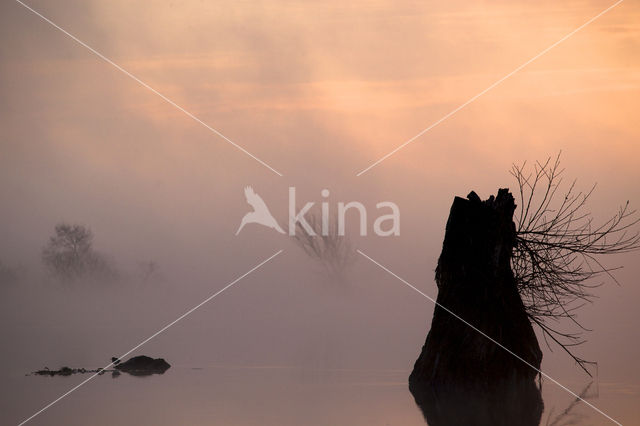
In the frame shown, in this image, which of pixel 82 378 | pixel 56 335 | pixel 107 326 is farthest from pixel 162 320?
pixel 82 378

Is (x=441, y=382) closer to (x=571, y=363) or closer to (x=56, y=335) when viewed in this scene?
(x=571, y=363)

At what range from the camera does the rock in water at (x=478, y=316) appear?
13.6 meters

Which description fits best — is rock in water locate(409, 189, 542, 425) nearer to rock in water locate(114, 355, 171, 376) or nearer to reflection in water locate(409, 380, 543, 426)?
reflection in water locate(409, 380, 543, 426)

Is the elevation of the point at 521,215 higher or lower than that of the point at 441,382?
higher

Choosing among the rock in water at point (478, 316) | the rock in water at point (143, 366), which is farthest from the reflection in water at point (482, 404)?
the rock in water at point (143, 366)

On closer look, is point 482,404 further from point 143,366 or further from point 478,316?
point 143,366

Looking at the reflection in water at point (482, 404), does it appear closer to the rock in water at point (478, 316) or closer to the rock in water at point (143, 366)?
the rock in water at point (478, 316)

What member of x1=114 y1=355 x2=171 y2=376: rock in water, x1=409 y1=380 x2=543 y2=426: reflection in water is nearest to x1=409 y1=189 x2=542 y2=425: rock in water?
x1=409 y1=380 x2=543 y2=426: reflection in water

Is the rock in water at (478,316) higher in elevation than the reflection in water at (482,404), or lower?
higher

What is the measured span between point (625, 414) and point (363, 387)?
467cm

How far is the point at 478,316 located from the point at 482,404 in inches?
71.4

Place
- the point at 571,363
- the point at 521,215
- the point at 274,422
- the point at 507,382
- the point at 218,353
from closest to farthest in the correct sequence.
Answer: the point at 274,422 → the point at 507,382 → the point at 521,215 → the point at 571,363 → the point at 218,353

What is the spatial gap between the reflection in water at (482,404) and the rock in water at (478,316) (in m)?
0.03

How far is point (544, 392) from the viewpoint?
13.7 meters
